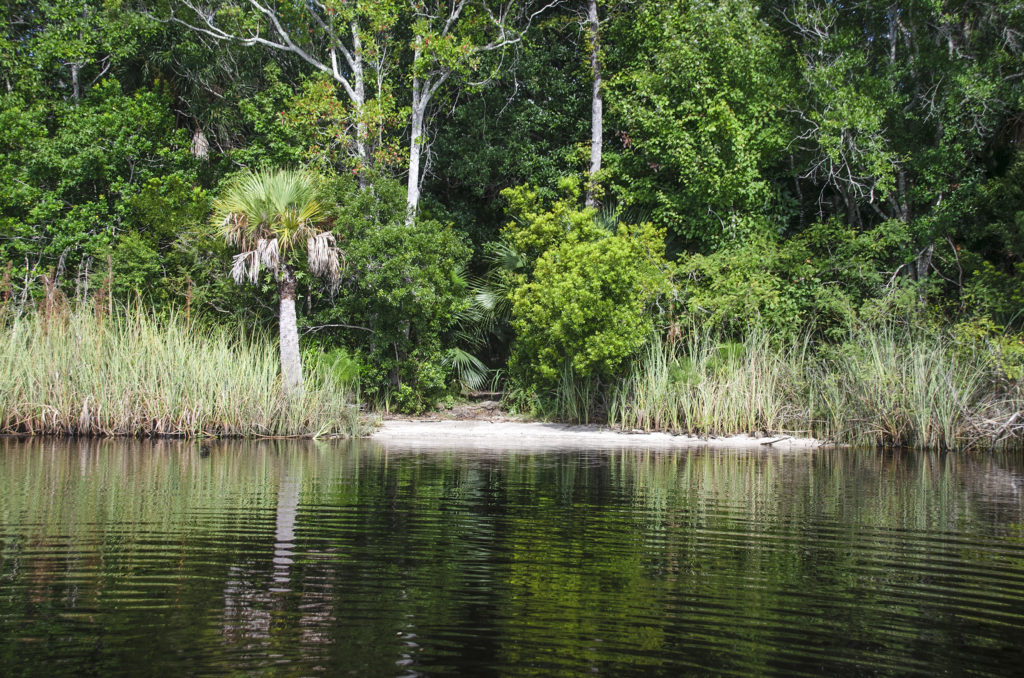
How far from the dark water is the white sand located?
4301 millimetres

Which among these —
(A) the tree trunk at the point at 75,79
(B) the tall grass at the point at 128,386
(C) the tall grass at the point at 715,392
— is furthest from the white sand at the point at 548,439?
(A) the tree trunk at the point at 75,79

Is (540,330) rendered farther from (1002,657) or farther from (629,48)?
(1002,657)

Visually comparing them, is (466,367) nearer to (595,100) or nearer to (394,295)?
(394,295)

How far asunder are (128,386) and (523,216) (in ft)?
31.3

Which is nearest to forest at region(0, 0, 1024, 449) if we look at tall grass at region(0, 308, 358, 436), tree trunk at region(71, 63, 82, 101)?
tall grass at region(0, 308, 358, 436)

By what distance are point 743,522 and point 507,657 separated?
3.80 meters

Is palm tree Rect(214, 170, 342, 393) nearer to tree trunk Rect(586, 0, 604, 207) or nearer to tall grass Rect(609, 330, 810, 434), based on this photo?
tall grass Rect(609, 330, 810, 434)

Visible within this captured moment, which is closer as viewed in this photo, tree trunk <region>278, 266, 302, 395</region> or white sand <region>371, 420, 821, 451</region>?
white sand <region>371, 420, 821, 451</region>

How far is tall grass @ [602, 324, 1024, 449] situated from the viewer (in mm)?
13891

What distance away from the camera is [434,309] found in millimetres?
18750

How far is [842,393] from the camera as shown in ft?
50.0

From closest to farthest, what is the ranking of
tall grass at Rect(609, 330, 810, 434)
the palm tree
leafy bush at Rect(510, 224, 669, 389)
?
tall grass at Rect(609, 330, 810, 434)
leafy bush at Rect(510, 224, 669, 389)
the palm tree

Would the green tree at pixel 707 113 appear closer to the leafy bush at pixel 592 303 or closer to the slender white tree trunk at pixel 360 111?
the leafy bush at pixel 592 303

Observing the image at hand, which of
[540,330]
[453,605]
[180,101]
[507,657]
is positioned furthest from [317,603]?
[180,101]
